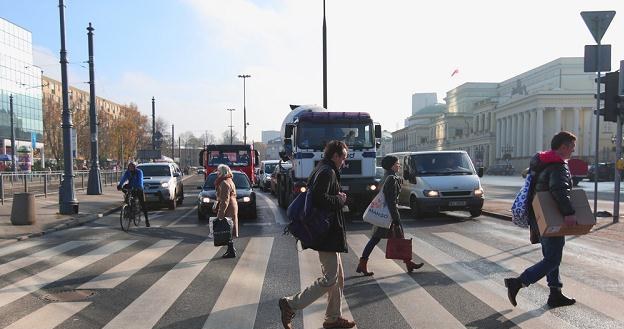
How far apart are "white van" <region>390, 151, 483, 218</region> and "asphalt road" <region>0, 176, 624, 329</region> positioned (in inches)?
110

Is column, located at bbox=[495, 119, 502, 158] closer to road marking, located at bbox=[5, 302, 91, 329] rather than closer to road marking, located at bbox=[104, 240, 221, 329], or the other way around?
road marking, located at bbox=[104, 240, 221, 329]

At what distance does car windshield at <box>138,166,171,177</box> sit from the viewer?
775 inches

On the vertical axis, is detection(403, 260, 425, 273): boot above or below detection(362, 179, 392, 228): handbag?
below

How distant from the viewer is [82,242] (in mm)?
10617

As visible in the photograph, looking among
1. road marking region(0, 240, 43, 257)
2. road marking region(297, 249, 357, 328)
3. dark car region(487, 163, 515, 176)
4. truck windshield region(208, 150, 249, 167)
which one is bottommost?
dark car region(487, 163, 515, 176)

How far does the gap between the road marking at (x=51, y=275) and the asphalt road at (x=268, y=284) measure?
16 millimetres

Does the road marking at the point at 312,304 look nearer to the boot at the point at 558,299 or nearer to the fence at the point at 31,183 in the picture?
the boot at the point at 558,299

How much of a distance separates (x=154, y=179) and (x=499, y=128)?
3461 inches

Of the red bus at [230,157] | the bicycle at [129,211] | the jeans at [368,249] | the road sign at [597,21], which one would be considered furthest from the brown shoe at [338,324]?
the red bus at [230,157]

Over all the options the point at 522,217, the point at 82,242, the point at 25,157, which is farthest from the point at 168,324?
the point at 25,157

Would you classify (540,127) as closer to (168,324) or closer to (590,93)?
(590,93)

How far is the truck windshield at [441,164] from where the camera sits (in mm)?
14969

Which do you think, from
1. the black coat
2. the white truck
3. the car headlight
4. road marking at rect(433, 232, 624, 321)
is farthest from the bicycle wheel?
the black coat

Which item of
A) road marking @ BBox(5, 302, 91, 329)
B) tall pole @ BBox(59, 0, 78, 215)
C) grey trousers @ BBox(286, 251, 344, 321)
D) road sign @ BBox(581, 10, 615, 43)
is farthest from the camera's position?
tall pole @ BBox(59, 0, 78, 215)
